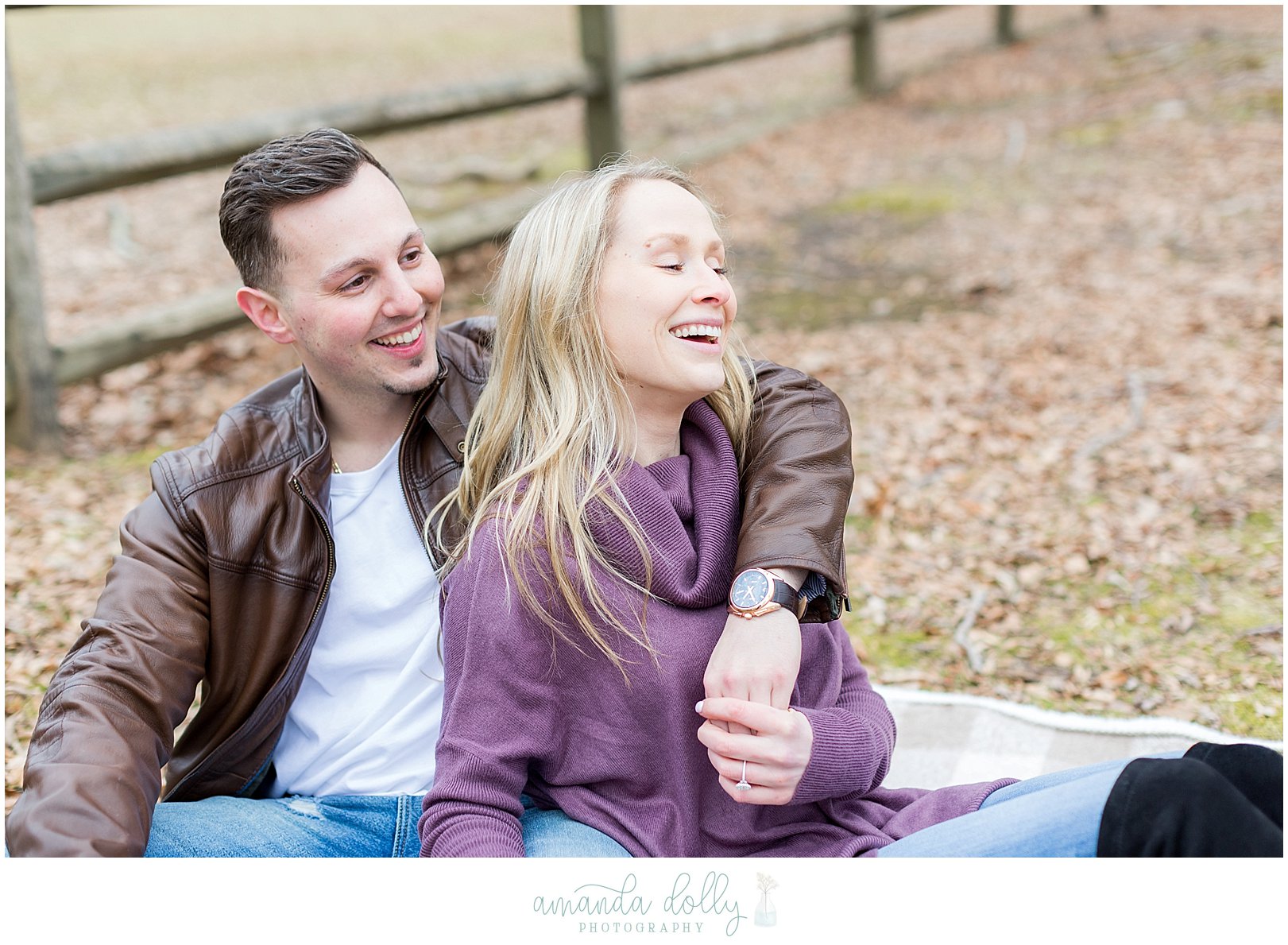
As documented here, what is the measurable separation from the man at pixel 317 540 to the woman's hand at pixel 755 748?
0.27m

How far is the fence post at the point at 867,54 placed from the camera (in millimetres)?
10157

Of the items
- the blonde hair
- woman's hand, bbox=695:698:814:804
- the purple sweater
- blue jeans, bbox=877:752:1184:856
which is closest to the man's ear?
the blonde hair

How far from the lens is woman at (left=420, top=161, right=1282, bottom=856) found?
6.42 ft

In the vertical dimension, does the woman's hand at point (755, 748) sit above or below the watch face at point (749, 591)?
below

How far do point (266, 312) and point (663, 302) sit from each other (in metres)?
0.89

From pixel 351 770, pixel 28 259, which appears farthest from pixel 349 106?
pixel 351 770

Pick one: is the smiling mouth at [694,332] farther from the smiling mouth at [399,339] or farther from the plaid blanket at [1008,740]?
the plaid blanket at [1008,740]

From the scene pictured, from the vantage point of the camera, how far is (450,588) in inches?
82.0

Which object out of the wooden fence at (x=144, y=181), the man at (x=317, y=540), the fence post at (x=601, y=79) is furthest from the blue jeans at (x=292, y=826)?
the fence post at (x=601, y=79)

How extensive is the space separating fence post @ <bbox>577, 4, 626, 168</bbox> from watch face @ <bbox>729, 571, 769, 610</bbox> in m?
5.25

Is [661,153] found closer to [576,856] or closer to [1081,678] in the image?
[1081,678]

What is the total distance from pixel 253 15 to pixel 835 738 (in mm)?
16158
